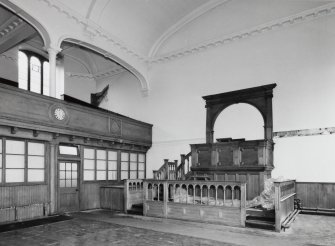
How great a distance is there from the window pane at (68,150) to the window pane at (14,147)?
1.36m

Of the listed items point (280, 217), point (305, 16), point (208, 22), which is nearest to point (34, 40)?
point (208, 22)

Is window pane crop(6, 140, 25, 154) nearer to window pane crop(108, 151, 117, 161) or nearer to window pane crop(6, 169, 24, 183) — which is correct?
window pane crop(6, 169, 24, 183)

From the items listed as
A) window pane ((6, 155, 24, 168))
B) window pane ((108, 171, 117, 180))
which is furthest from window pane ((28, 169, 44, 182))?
window pane ((108, 171, 117, 180))

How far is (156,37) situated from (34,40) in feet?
18.1

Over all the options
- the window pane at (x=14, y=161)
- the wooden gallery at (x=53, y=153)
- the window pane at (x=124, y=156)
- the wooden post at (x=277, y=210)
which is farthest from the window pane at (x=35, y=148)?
the wooden post at (x=277, y=210)

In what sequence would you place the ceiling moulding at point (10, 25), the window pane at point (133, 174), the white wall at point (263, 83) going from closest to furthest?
the white wall at point (263, 83), the ceiling moulding at point (10, 25), the window pane at point (133, 174)

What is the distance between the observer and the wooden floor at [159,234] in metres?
5.55

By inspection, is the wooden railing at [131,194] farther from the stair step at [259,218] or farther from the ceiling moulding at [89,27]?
the ceiling moulding at [89,27]

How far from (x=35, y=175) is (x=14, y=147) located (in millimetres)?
1068

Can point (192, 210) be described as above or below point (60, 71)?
below

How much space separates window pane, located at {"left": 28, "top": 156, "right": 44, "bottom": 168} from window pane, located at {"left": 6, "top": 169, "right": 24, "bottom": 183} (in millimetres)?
323

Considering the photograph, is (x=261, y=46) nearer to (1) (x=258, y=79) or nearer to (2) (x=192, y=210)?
(1) (x=258, y=79)

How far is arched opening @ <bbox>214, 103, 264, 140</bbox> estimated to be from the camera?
10630mm

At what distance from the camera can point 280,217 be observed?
6.32 metres
